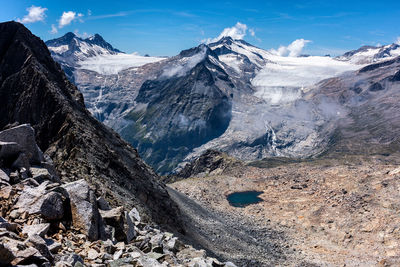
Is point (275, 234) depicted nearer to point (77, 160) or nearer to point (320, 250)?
point (320, 250)

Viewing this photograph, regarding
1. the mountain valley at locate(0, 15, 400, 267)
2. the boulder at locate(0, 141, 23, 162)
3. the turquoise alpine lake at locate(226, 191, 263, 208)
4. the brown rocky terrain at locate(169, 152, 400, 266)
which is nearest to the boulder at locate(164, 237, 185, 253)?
the mountain valley at locate(0, 15, 400, 267)

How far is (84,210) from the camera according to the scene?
22844mm

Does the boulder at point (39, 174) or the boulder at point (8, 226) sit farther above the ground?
the boulder at point (39, 174)

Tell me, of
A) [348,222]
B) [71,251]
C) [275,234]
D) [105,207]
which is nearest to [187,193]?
[275,234]

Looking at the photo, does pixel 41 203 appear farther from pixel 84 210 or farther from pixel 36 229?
pixel 84 210

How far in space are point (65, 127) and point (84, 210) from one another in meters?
42.7

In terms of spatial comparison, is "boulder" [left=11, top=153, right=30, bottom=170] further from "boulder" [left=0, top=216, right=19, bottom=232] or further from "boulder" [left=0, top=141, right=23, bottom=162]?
"boulder" [left=0, top=216, right=19, bottom=232]

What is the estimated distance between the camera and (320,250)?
86938mm

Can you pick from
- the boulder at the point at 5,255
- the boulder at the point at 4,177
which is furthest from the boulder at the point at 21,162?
the boulder at the point at 5,255

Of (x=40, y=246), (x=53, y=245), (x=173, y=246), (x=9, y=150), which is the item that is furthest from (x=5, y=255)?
(x=173, y=246)

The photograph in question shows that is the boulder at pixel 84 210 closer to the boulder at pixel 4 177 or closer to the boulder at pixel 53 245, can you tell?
the boulder at pixel 53 245

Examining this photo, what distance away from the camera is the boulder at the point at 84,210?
2222cm

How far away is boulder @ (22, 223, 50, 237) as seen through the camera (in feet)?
61.0

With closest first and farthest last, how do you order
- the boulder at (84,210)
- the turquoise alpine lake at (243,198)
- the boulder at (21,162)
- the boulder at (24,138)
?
the boulder at (84,210) → the boulder at (21,162) → the boulder at (24,138) → the turquoise alpine lake at (243,198)
